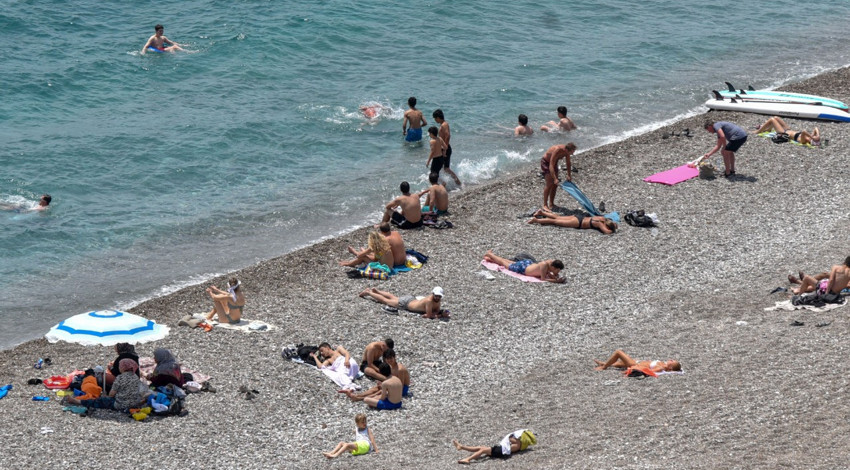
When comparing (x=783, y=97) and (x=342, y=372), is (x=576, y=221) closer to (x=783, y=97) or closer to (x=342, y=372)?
(x=342, y=372)

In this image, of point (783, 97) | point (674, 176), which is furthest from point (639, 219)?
point (783, 97)

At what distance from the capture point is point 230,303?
1666 cm

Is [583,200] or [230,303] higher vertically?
[583,200]

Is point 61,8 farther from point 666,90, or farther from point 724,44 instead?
point 724,44

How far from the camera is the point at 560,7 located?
4097 centimetres

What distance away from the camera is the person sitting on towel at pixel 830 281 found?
16.3m

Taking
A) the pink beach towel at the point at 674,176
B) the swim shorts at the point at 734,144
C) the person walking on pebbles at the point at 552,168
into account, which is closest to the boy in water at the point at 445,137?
the person walking on pebbles at the point at 552,168

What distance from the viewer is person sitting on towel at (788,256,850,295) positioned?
16.3 metres

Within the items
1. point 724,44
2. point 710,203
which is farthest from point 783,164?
point 724,44

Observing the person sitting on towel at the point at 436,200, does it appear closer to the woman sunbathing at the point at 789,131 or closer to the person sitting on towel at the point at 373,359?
the person sitting on towel at the point at 373,359

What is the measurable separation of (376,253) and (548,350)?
13.6 ft

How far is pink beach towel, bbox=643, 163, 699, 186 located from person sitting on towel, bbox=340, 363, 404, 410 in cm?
1070

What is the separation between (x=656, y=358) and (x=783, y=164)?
405 inches

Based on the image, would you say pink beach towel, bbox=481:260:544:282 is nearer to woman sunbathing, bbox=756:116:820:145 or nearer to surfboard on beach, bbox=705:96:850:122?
woman sunbathing, bbox=756:116:820:145
